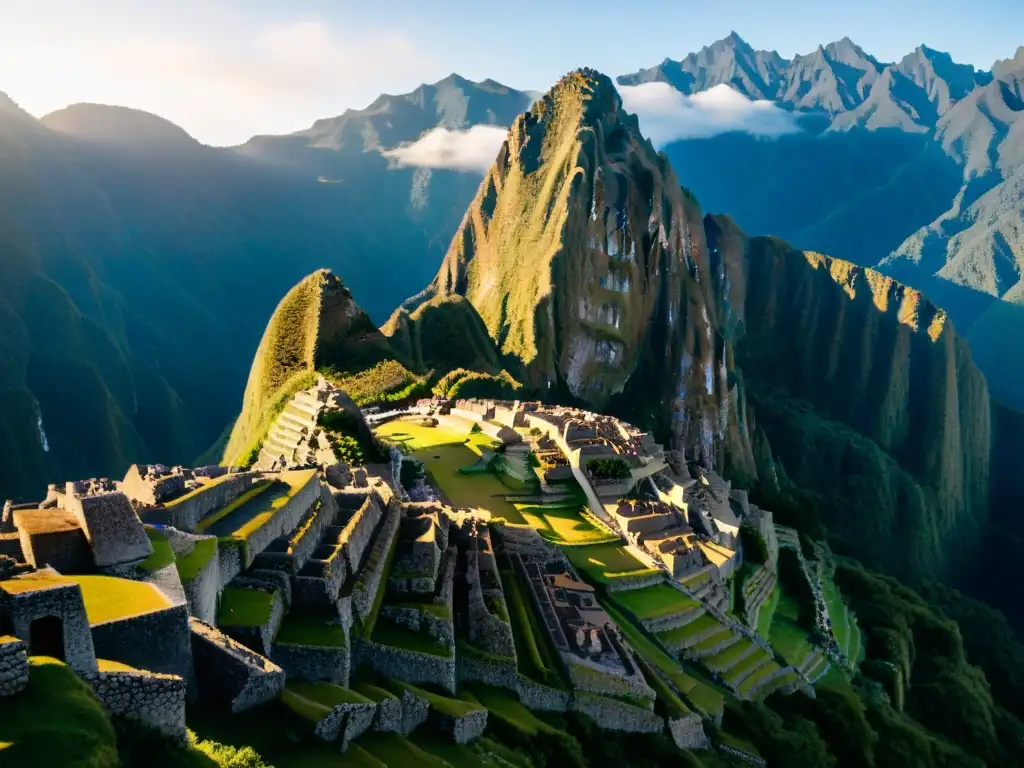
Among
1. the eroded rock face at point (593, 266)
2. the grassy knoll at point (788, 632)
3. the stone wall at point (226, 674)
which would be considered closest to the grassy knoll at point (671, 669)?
the grassy knoll at point (788, 632)

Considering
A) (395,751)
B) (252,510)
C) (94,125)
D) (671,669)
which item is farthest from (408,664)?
(94,125)

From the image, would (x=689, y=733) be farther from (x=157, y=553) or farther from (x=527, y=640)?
(x=157, y=553)

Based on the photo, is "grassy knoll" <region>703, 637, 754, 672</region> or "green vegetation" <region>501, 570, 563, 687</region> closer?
"green vegetation" <region>501, 570, 563, 687</region>

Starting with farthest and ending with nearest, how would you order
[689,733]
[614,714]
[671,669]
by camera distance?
[671,669], [689,733], [614,714]

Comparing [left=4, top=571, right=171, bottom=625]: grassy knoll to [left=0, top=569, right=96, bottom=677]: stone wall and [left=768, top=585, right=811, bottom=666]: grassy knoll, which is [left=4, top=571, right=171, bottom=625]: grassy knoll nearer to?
[left=0, top=569, right=96, bottom=677]: stone wall

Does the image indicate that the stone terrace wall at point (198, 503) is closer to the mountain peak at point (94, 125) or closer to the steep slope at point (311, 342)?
the steep slope at point (311, 342)

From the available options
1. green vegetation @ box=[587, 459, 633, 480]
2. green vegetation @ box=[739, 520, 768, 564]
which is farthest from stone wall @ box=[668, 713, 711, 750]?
green vegetation @ box=[739, 520, 768, 564]

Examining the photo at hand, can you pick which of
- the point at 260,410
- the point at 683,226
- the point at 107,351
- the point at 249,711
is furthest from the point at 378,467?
the point at 683,226
